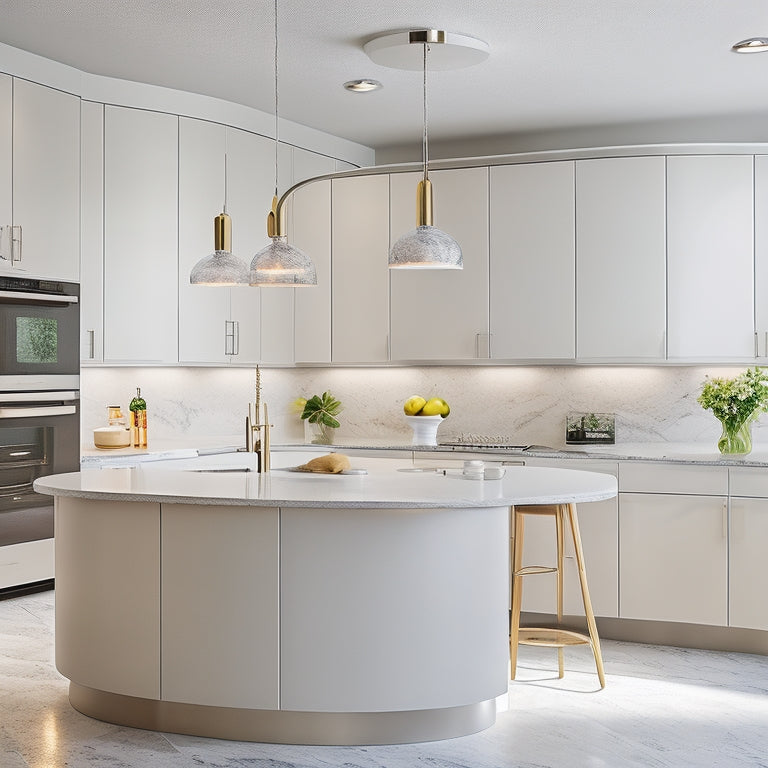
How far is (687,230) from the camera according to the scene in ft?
17.5

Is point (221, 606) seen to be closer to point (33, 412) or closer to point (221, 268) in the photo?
point (221, 268)

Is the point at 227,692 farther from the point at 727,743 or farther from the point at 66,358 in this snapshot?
the point at 66,358

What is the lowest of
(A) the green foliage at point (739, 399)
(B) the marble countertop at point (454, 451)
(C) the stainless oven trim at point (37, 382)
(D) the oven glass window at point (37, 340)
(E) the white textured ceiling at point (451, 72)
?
(B) the marble countertop at point (454, 451)

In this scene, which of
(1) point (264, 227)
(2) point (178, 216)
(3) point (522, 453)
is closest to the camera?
(3) point (522, 453)

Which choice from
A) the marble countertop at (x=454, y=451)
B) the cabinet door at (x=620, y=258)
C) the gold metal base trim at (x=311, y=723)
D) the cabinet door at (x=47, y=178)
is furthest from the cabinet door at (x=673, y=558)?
the cabinet door at (x=47, y=178)

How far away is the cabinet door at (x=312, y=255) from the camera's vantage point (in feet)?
20.2

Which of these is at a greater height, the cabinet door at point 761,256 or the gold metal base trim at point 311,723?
the cabinet door at point 761,256

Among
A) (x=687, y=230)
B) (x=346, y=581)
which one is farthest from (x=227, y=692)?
(x=687, y=230)

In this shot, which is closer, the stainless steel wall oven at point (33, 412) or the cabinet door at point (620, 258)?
the stainless steel wall oven at point (33, 412)

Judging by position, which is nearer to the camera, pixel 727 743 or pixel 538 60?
pixel 727 743

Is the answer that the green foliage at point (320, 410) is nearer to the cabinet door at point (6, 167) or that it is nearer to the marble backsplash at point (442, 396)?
the marble backsplash at point (442, 396)

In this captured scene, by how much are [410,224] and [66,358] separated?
6.63ft

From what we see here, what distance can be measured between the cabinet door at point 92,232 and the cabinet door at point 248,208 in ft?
2.58

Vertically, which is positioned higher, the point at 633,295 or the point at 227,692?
the point at 633,295
